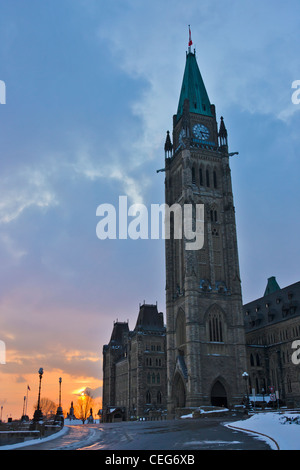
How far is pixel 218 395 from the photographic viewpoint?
6269cm

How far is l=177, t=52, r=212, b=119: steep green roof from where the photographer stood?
80.1 metres

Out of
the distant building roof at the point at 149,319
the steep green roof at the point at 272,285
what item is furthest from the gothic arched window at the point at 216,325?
the steep green roof at the point at 272,285

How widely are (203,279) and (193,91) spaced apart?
115 feet

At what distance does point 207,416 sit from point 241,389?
34.4 ft

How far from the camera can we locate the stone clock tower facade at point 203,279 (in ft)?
206

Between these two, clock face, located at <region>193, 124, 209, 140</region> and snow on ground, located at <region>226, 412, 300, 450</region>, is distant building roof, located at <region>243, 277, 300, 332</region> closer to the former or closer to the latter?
clock face, located at <region>193, 124, 209, 140</region>

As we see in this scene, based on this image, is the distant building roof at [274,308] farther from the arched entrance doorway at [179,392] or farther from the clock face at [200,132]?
the clock face at [200,132]

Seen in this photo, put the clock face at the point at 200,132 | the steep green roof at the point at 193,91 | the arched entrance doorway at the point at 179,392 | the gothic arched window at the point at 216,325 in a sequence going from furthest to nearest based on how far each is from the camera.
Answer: the steep green roof at the point at 193,91 < the clock face at the point at 200,132 < the arched entrance doorway at the point at 179,392 < the gothic arched window at the point at 216,325

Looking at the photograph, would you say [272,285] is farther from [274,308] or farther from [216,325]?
[216,325]

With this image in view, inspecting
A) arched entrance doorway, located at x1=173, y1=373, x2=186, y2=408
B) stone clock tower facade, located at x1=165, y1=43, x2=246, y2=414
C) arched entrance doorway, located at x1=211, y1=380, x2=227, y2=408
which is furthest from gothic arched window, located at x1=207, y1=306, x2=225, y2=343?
arched entrance doorway, located at x1=173, y1=373, x2=186, y2=408

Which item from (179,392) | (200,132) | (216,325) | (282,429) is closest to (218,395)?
(179,392)

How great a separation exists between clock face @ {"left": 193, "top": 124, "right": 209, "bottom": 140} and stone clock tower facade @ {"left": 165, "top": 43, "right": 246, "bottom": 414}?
0.61ft

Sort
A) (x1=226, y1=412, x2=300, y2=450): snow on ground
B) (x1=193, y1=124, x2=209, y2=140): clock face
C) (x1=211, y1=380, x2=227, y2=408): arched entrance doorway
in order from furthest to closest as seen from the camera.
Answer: (x1=193, y1=124, x2=209, y2=140): clock face, (x1=211, y1=380, x2=227, y2=408): arched entrance doorway, (x1=226, y1=412, x2=300, y2=450): snow on ground
